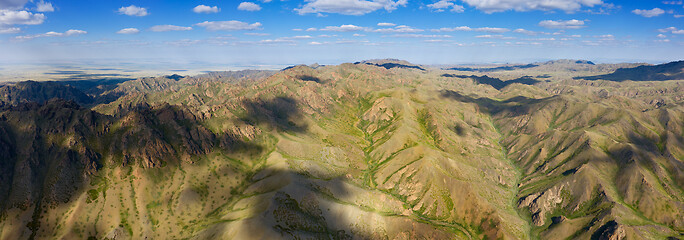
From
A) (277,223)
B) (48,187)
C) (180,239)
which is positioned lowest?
(180,239)

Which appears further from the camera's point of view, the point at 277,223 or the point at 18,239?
the point at 277,223

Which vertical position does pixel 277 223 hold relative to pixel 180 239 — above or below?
above

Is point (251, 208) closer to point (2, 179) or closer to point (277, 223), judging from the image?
point (277, 223)

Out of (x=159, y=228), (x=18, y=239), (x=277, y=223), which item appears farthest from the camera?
(x=159, y=228)

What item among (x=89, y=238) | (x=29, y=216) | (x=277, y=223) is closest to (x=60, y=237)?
(x=89, y=238)

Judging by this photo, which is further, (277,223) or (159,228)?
(159,228)

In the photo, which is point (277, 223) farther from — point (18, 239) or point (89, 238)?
point (18, 239)

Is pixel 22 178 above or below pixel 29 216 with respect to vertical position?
above

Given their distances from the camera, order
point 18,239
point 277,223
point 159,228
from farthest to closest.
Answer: point 159,228, point 277,223, point 18,239

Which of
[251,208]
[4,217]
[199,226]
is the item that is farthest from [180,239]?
[4,217]
